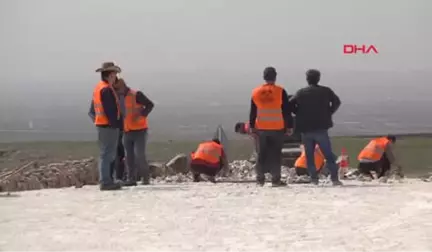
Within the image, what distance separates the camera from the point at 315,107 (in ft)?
37.9

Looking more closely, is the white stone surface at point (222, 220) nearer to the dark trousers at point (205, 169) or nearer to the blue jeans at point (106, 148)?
the blue jeans at point (106, 148)

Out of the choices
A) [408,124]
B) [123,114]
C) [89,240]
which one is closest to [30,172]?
[123,114]

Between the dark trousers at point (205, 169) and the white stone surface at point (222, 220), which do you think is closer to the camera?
the white stone surface at point (222, 220)

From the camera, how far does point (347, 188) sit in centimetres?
1091

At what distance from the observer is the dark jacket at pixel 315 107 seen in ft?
37.9

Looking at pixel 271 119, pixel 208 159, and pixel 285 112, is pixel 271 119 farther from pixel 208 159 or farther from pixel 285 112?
pixel 208 159

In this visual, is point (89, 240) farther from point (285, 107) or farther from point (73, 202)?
point (285, 107)

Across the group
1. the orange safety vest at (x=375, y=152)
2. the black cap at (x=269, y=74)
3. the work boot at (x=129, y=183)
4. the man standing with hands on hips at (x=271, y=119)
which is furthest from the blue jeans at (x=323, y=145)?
the orange safety vest at (x=375, y=152)

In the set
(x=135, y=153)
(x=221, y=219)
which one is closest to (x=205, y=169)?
(x=135, y=153)

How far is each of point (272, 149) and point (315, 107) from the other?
836 mm

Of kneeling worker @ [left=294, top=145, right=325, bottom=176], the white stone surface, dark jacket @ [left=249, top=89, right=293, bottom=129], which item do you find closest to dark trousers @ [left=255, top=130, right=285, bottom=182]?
dark jacket @ [left=249, top=89, right=293, bottom=129]

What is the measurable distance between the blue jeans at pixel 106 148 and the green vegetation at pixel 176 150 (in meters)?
9.52

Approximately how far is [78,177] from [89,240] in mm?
8125

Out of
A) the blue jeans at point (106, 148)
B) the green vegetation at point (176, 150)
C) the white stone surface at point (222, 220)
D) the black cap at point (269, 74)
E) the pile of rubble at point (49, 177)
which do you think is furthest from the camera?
the green vegetation at point (176, 150)
